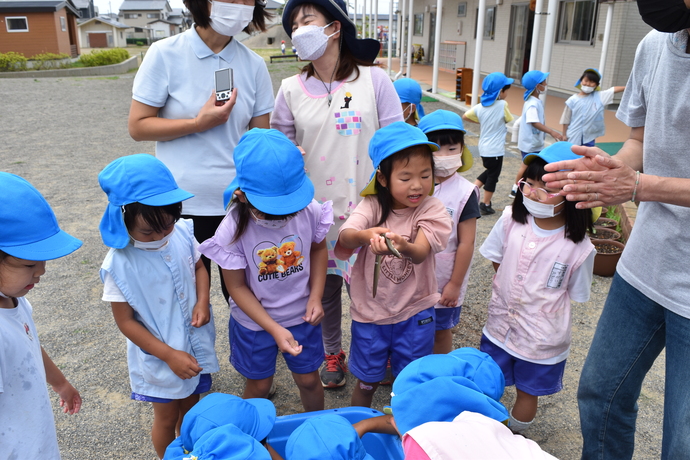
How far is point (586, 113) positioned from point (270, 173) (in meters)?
5.23

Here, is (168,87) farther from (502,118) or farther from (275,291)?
(502,118)

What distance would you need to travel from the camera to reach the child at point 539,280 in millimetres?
2104

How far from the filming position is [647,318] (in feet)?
5.38

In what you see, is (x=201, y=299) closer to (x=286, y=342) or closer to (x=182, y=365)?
(x=182, y=365)

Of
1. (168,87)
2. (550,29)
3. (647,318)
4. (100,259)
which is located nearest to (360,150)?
(168,87)

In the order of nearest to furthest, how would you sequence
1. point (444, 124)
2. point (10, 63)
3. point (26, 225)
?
point (26, 225) < point (444, 124) < point (10, 63)

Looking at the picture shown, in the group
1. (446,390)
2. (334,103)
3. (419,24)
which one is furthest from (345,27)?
(419,24)

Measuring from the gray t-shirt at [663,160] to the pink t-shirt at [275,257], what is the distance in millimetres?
1173

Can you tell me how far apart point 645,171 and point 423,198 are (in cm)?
77

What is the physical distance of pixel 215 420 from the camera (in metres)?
1.52

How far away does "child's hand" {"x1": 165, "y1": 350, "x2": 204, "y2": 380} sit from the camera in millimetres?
1905

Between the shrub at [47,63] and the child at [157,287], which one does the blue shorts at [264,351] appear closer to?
the child at [157,287]

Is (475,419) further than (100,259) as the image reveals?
No

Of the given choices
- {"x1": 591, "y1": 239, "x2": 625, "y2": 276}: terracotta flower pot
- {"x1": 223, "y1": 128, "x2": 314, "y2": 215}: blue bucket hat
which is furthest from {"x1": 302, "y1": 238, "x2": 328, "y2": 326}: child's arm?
{"x1": 591, "y1": 239, "x2": 625, "y2": 276}: terracotta flower pot
